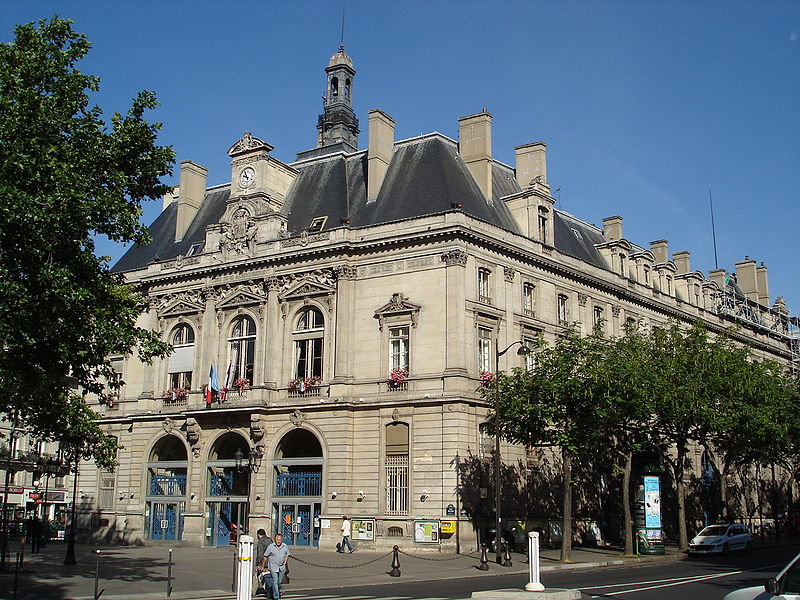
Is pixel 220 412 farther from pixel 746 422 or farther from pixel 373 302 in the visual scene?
pixel 746 422

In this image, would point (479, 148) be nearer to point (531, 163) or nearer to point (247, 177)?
point (531, 163)

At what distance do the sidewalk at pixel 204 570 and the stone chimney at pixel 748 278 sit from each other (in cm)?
4306

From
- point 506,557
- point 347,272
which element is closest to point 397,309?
point 347,272

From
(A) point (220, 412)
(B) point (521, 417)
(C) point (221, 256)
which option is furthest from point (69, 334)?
(C) point (221, 256)

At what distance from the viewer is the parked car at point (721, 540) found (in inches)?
1711

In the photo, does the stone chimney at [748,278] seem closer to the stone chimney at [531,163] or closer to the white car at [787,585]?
the stone chimney at [531,163]

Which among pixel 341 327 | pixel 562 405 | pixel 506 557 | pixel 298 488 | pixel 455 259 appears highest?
pixel 455 259

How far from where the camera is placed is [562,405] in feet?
131

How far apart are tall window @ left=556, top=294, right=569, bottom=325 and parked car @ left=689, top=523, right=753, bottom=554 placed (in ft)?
46.2

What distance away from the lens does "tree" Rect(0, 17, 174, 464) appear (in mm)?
24250

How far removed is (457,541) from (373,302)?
13.2 metres

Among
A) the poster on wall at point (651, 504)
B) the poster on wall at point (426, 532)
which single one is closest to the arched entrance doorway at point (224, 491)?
the poster on wall at point (426, 532)

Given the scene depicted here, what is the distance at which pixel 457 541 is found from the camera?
41750 millimetres

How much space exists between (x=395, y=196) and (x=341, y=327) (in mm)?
8212
